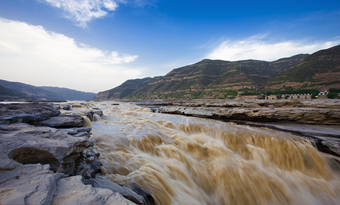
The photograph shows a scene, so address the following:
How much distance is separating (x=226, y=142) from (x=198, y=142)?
158cm

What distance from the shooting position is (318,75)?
47.3 metres

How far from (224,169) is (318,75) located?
7015 centimetres

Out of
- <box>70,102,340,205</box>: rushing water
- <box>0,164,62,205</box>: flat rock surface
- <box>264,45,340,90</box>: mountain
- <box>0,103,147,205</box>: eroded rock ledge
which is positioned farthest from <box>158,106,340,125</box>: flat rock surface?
<box>264,45,340,90</box>: mountain

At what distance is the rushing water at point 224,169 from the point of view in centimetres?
379

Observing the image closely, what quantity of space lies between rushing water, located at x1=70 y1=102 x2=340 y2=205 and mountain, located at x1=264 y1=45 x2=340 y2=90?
198ft

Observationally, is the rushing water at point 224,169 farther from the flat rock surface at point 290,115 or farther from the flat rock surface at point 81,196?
the flat rock surface at point 290,115

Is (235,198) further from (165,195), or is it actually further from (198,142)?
(198,142)

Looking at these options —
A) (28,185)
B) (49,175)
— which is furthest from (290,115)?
(28,185)

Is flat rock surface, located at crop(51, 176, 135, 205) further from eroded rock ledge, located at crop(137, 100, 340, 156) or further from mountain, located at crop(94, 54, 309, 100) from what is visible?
mountain, located at crop(94, 54, 309, 100)

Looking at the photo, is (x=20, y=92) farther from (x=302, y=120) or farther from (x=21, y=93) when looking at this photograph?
(x=302, y=120)

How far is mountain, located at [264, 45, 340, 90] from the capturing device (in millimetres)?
43562

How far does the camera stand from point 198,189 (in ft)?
13.9

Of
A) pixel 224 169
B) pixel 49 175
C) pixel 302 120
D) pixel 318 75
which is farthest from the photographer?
pixel 318 75

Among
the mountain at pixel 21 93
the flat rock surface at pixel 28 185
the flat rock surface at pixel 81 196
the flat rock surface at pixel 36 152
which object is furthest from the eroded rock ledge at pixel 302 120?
the mountain at pixel 21 93
